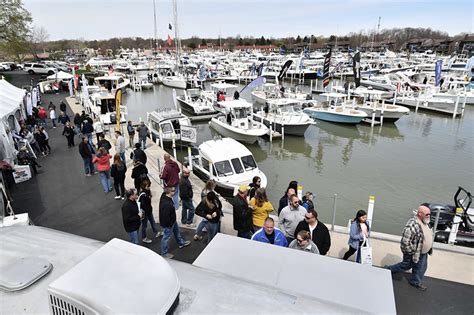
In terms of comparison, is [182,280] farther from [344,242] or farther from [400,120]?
[400,120]

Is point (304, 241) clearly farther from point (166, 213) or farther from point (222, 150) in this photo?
point (222, 150)

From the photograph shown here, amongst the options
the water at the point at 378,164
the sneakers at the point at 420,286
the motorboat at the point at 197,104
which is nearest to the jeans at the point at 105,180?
the water at the point at 378,164

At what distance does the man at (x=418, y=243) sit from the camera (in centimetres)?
556

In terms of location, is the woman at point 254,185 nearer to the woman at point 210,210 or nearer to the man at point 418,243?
the woman at point 210,210

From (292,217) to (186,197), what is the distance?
2.95m

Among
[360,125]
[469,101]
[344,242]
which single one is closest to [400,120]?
[360,125]

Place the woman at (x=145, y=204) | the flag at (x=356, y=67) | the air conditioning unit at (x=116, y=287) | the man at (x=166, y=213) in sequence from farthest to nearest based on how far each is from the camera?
the flag at (x=356, y=67) → the woman at (x=145, y=204) → the man at (x=166, y=213) → the air conditioning unit at (x=116, y=287)

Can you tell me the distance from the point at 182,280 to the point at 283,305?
974 mm

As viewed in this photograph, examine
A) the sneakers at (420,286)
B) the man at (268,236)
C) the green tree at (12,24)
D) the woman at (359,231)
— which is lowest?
the sneakers at (420,286)

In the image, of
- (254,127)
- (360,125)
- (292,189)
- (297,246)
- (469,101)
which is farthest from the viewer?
(469,101)

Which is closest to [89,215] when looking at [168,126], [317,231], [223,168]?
[223,168]

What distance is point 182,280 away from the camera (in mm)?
2920

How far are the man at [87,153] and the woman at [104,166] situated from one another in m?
1.30

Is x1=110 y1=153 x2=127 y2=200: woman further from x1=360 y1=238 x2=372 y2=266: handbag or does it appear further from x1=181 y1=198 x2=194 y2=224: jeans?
x1=360 y1=238 x2=372 y2=266: handbag
